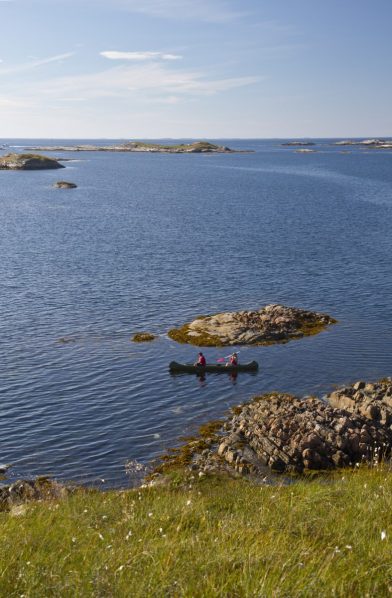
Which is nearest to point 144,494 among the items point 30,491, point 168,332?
point 30,491

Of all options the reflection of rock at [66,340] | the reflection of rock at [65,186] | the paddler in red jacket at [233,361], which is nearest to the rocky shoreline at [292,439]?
the paddler in red jacket at [233,361]

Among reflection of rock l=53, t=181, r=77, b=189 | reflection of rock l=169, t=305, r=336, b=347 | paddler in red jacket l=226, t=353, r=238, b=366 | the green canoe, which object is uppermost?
reflection of rock l=53, t=181, r=77, b=189

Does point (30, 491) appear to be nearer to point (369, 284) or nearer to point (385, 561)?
point (385, 561)

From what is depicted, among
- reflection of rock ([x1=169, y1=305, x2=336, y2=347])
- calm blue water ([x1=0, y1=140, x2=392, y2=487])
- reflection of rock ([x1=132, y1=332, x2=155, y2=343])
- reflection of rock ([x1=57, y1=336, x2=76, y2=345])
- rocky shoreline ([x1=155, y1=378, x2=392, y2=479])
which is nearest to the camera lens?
rocky shoreline ([x1=155, y1=378, x2=392, y2=479])

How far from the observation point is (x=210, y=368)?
40.4 meters

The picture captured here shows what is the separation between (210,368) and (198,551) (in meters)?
30.9

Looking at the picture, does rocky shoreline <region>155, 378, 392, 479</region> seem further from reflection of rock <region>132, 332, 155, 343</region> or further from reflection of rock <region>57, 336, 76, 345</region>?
reflection of rock <region>57, 336, 76, 345</region>

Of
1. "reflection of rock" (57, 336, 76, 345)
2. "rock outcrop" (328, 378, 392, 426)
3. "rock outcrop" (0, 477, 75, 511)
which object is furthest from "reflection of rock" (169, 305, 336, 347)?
"rock outcrop" (0, 477, 75, 511)

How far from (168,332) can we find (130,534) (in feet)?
121

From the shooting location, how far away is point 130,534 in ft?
35.6

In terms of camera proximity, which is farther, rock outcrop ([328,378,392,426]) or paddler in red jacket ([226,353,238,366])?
paddler in red jacket ([226,353,238,366])

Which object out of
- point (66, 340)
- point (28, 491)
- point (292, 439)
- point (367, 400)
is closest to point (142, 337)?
point (66, 340)

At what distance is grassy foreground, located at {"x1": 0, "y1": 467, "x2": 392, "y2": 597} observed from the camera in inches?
333

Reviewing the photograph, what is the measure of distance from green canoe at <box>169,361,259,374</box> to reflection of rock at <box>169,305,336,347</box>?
5204 millimetres
